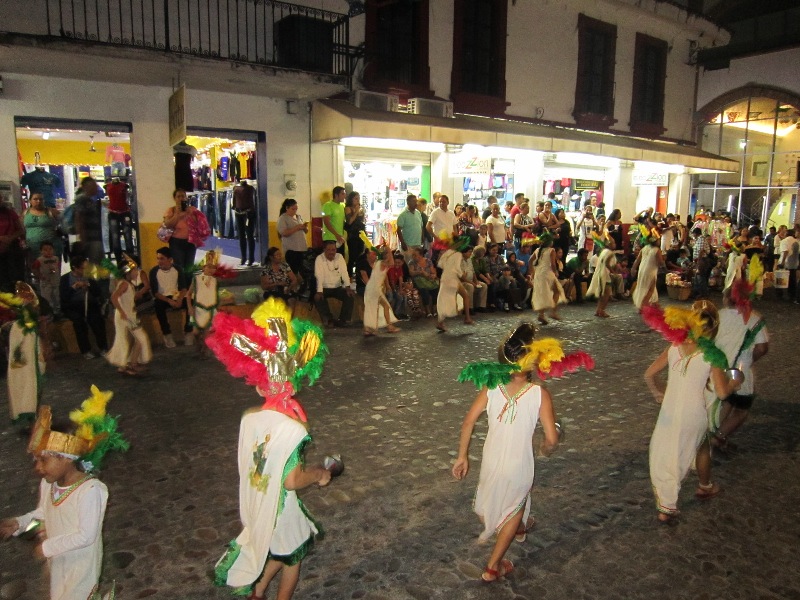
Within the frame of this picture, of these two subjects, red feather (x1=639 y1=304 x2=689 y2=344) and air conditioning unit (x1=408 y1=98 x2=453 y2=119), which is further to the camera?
air conditioning unit (x1=408 y1=98 x2=453 y2=119)

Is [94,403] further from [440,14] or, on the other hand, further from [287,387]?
[440,14]

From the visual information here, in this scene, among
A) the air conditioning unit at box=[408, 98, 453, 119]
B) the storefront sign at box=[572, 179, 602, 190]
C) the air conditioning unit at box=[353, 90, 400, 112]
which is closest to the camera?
the air conditioning unit at box=[353, 90, 400, 112]

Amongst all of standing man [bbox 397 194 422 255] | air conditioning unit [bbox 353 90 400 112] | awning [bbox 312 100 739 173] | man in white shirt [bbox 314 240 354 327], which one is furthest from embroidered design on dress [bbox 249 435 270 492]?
air conditioning unit [bbox 353 90 400 112]

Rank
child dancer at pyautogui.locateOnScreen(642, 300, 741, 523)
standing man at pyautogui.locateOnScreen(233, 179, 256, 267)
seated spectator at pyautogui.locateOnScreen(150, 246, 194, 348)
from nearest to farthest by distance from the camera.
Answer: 1. child dancer at pyautogui.locateOnScreen(642, 300, 741, 523)
2. seated spectator at pyautogui.locateOnScreen(150, 246, 194, 348)
3. standing man at pyautogui.locateOnScreen(233, 179, 256, 267)

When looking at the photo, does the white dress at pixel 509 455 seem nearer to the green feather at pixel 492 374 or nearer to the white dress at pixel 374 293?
the green feather at pixel 492 374

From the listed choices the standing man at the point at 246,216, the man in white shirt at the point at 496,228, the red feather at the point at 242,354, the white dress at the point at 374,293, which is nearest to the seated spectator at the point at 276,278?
the white dress at the point at 374,293

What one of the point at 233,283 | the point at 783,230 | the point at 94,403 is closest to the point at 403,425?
the point at 94,403

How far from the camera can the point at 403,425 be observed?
6102 millimetres

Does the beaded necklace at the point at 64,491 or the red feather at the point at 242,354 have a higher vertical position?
the red feather at the point at 242,354

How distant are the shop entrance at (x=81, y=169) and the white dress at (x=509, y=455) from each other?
8.52 metres

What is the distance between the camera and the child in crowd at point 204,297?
8562 mm

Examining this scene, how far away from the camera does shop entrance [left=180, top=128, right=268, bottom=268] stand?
40.0ft

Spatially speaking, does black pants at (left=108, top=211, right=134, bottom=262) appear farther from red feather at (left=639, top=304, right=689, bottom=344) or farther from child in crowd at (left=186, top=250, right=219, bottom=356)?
red feather at (left=639, top=304, right=689, bottom=344)

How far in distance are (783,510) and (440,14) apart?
1358 cm
